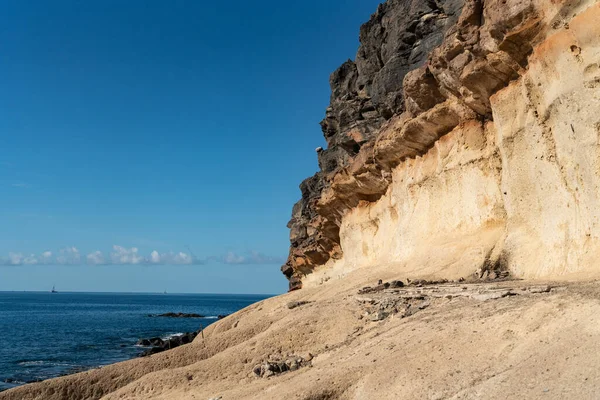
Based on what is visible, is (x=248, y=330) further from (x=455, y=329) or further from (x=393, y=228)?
(x=393, y=228)

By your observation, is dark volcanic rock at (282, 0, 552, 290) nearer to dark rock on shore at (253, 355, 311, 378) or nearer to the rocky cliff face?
the rocky cliff face

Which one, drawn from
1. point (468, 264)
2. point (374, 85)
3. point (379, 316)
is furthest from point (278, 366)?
point (374, 85)

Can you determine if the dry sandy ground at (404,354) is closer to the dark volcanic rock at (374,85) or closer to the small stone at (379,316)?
the small stone at (379,316)

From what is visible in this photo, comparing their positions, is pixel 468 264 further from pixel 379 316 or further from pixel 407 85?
pixel 407 85

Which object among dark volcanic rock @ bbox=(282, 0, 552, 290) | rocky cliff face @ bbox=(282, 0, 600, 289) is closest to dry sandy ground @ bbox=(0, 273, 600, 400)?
rocky cliff face @ bbox=(282, 0, 600, 289)

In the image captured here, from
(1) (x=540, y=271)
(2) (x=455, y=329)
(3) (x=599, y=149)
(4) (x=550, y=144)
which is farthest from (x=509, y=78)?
(2) (x=455, y=329)

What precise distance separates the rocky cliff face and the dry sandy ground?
2798 millimetres

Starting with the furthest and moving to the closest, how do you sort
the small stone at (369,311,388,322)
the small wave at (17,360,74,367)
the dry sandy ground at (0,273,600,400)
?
the small wave at (17,360,74,367), the small stone at (369,311,388,322), the dry sandy ground at (0,273,600,400)

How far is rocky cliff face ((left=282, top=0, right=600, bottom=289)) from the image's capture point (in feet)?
40.2

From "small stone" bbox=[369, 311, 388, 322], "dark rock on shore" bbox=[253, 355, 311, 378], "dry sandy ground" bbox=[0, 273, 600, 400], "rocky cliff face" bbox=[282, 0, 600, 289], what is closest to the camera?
"dry sandy ground" bbox=[0, 273, 600, 400]

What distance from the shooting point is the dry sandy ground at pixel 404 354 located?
7.14 metres

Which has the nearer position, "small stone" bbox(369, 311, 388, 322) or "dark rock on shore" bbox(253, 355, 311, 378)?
"dark rock on shore" bbox(253, 355, 311, 378)

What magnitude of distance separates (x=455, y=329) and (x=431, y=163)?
14289 millimetres

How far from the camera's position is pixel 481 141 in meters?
18.9
